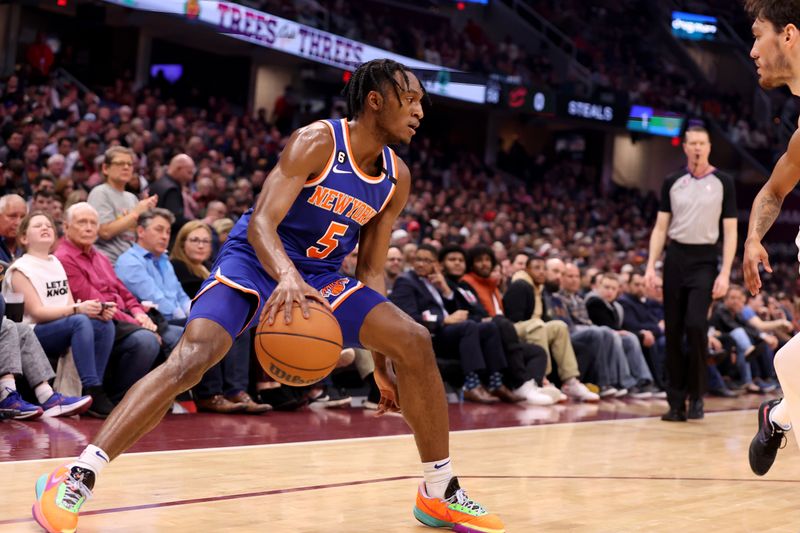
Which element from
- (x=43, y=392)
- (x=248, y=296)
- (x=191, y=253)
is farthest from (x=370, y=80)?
(x=191, y=253)

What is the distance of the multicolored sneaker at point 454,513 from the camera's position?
10.9 ft

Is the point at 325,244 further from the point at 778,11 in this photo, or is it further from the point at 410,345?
the point at 778,11

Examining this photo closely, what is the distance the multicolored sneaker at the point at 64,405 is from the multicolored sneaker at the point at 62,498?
2.72 meters

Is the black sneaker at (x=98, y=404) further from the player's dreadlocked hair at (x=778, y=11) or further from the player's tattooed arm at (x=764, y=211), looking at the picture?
the player's dreadlocked hair at (x=778, y=11)

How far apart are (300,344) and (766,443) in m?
2.10

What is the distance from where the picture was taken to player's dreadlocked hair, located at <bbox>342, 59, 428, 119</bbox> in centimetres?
359

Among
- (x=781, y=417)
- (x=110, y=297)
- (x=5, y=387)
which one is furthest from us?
(x=110, y=297)

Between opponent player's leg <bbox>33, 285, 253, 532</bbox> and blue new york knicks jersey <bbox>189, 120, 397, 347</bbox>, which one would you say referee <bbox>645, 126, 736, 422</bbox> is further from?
opponent player's leg <bbox>33, 285, 253, 532</bbox>

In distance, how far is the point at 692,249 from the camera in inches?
280

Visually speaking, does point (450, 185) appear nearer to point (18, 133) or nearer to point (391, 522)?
point (18, 133)

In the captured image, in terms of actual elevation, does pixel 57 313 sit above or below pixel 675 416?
above

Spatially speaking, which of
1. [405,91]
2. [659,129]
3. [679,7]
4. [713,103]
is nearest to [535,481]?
[405,91]

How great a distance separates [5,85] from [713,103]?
745 inches

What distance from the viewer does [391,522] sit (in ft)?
11.3
